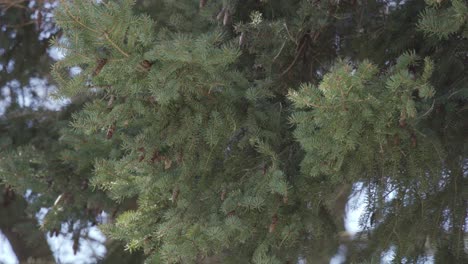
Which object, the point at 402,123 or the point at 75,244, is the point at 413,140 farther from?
the point at 75,244

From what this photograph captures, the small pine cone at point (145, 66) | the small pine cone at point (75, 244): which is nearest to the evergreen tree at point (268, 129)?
the small pine cone at point (145, 66)

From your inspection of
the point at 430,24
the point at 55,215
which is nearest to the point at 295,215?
the point at 430,24

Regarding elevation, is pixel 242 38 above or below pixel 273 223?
above

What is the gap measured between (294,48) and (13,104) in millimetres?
3449

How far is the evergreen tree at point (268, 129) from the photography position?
3.30 meters

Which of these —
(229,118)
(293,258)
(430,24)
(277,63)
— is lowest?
(293,258)

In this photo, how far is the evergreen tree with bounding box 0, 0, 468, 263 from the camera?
3301mm

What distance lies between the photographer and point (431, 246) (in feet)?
13.4

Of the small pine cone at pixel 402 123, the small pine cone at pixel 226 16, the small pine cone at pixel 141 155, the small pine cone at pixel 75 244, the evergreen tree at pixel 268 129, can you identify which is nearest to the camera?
the evergreen tree at pixel 268 129

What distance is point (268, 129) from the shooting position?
4.02 m

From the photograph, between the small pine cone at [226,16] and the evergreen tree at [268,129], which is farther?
the small pine cone at [226,16]

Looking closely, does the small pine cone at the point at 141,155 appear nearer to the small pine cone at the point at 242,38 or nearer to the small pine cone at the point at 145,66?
the small pine cone at the point at 145,66

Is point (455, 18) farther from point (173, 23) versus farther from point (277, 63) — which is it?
point (173, 23)

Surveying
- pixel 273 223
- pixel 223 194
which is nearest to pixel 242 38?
pixel 223 194
